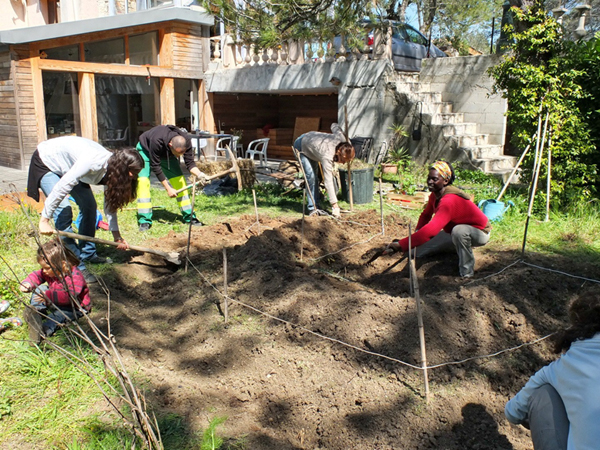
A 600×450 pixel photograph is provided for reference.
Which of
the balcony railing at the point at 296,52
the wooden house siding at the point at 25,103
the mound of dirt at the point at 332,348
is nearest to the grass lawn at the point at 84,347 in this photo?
the mound of dirt at the point at 332,348

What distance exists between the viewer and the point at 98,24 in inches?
433

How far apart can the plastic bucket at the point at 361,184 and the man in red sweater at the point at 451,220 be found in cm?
347

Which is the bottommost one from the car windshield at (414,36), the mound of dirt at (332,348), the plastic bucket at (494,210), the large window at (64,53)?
the mound of dirt at (332,348)

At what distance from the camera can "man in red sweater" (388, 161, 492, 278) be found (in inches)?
178

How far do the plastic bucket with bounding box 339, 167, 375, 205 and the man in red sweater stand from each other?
3.47 m

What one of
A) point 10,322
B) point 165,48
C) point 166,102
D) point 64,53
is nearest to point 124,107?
point 166,102

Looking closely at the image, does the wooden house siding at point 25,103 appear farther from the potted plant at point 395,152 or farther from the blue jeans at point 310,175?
the potted plant at point 395,152

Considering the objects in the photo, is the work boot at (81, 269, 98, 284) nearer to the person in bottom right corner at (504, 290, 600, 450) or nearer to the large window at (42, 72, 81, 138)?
the person in bottom right corner at (504, 290, 600, 450)

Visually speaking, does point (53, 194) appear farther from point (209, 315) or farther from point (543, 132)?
point (543, 132)

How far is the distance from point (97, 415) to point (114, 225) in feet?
8.91

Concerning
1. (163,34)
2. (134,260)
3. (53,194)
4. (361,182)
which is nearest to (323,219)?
(361,182)

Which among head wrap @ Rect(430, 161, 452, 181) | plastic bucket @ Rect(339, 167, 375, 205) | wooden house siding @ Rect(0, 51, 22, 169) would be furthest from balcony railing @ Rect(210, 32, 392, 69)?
head wrap @ Rect(430, 161, 452, 181)

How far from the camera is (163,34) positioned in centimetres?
1282

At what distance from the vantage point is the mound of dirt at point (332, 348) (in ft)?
9.40
